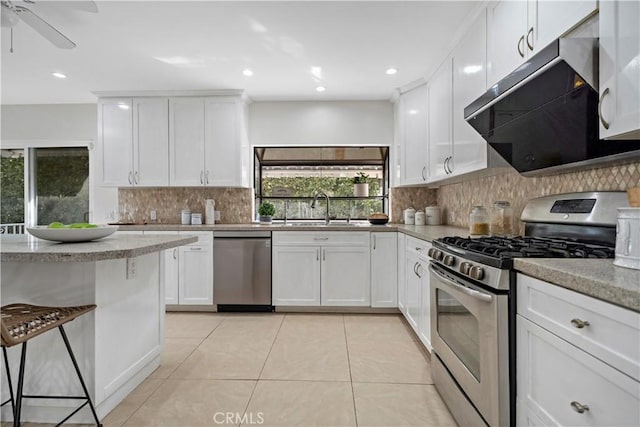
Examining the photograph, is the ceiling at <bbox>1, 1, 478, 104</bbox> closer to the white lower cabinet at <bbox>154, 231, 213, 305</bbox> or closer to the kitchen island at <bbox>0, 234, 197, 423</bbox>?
the kitchen island at <bbox>0, 234, 197, 423</bbox>

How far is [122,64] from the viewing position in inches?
123

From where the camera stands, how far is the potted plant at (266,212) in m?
4.03

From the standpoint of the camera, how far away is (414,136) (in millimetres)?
3539

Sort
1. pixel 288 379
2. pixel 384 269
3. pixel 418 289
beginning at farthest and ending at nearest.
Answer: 1. pixel 384 269
2. pixel 418 289
3. pixel 288 379

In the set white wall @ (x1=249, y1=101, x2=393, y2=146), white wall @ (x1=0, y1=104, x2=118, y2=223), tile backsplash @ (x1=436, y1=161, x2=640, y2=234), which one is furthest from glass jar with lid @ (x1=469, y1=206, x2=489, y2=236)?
white wall @ (x1=0, y1=104, x2=118, y2=223)

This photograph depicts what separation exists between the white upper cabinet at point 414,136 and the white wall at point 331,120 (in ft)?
Result: 1.34

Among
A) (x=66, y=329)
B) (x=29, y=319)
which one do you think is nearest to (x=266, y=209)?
(x=66, y=329)

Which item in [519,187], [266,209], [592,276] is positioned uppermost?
[519,187]

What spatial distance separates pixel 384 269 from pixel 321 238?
0.74 meters

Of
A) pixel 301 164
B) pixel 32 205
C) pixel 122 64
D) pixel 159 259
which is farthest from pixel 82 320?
pixel 32 205

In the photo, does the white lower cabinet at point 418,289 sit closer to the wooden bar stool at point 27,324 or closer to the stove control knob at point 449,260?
the stove control knob at point 449,260

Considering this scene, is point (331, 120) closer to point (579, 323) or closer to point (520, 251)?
point (520, 251)

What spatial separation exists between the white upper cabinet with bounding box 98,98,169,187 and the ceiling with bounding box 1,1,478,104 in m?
0.21

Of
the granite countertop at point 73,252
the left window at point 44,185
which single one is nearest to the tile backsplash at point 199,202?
the left window at point 44,185
